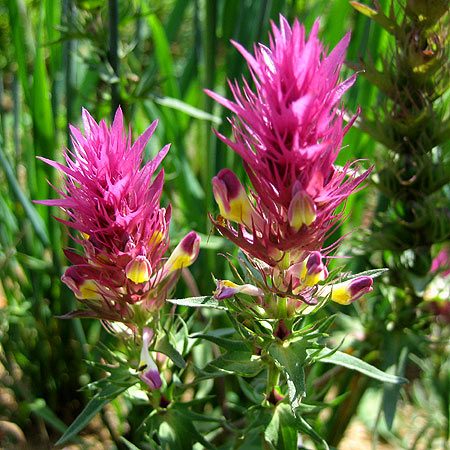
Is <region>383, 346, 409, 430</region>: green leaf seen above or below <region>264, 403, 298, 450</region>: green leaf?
below

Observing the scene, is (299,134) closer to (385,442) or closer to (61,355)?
(61,355)

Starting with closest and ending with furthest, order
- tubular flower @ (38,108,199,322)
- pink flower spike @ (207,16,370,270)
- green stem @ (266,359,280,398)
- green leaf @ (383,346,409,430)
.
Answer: pink flower spike @ (207,16,370,270) < tubular flower @ (38,108,199,322) < green stem @ (266,359,280,398) < green leaf @ (383,346,409,430)

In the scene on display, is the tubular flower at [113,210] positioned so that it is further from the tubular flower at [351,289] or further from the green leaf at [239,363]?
the tubular flower at [351,289]

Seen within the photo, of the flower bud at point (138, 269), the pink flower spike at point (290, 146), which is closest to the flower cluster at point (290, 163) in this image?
the pink flower spike at point (290, 146)

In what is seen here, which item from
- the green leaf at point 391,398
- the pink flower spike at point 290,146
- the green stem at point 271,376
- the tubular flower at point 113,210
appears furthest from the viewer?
the green leaf at point 391,398

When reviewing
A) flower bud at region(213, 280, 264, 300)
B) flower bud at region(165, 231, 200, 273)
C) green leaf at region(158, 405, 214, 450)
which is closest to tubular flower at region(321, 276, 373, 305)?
flower bud at region(213, 280, 264, 300)

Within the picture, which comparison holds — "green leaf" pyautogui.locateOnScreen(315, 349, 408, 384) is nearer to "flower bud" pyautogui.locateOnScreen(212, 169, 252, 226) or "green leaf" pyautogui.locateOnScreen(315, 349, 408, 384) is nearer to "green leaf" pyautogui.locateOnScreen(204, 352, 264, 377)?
"green leaf" pyautogui.locateOnScreen(204, 352, 264, 377)
